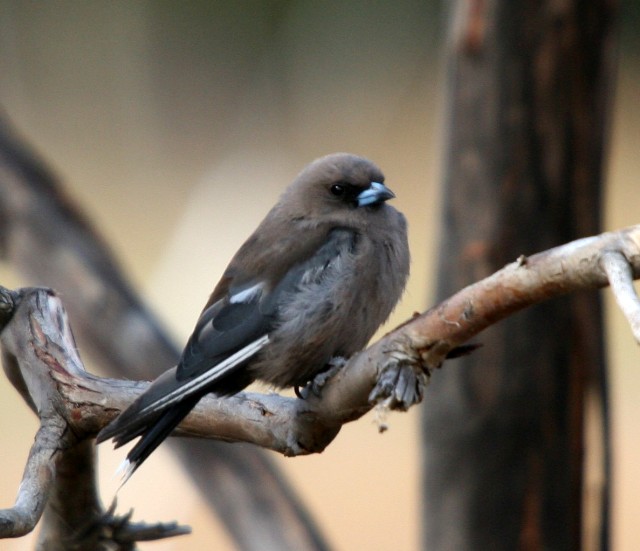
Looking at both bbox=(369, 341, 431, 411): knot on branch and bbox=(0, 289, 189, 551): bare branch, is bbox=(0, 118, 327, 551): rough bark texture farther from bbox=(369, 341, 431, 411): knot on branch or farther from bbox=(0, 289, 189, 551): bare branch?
bbox=(369, 341, 431, 411): knot on branch

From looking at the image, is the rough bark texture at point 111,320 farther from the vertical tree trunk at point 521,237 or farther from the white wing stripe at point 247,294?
the white wing stripe at point 247,294

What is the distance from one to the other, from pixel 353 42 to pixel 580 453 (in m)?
5.80

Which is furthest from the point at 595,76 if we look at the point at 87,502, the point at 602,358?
the point at 87,502

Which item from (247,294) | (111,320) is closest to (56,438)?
(247,294)

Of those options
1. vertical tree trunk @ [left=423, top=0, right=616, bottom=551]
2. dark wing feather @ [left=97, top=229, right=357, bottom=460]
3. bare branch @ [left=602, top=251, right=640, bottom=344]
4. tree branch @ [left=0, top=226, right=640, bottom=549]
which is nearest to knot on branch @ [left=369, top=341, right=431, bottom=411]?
tree branch @ [left=0, top=226, right=640, bottom=549]

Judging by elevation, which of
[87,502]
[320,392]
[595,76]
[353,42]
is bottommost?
[87,502]

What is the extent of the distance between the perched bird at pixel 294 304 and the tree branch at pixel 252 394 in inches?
4.6

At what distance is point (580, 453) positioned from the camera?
360cm

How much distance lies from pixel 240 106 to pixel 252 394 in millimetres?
7105

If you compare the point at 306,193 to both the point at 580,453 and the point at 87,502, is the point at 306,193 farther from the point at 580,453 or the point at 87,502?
the point at 580,453

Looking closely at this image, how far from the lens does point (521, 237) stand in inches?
139

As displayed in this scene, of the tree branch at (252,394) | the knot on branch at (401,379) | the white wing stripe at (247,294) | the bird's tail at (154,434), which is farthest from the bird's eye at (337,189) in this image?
the knot on branch at (401,379)

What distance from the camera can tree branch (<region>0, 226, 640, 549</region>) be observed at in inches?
63.5

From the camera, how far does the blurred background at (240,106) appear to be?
7910mm
